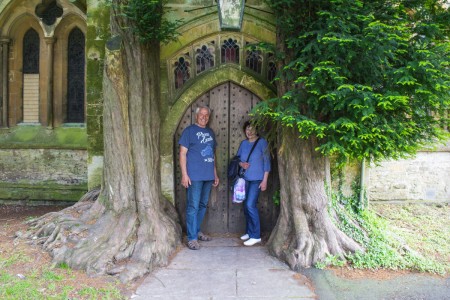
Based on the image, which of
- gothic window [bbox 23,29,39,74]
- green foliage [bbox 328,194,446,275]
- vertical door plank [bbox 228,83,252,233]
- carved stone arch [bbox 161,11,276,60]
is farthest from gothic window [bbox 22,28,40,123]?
green foliage [bbox 328,194,446,275]

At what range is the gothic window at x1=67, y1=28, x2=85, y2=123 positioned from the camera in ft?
28.2

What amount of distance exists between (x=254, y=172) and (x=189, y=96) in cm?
160

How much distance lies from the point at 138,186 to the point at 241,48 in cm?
268

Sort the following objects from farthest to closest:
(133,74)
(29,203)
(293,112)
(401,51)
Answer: (29,203) → (133,74) → (293,112) → (401,51)

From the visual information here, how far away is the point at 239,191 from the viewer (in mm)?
5723

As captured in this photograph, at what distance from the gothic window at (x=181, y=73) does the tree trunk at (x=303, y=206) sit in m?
1.93

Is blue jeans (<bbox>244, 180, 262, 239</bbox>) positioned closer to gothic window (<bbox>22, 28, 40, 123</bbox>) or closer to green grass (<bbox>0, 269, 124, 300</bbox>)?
green grass (<bbox>0, 269, 124, 300</bbox>)

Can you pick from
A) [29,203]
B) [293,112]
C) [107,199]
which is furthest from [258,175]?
[29,203]

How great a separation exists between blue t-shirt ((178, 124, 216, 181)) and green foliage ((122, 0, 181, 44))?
1.37m

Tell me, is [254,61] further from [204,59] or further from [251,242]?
[251,242]

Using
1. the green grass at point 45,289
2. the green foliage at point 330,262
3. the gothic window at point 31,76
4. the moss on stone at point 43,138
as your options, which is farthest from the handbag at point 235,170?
the gothic window at point 31,76

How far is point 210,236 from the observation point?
624 centimetres

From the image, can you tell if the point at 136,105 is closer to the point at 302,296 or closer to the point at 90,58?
the point at 90,58

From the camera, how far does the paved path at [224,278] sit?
4117mm
